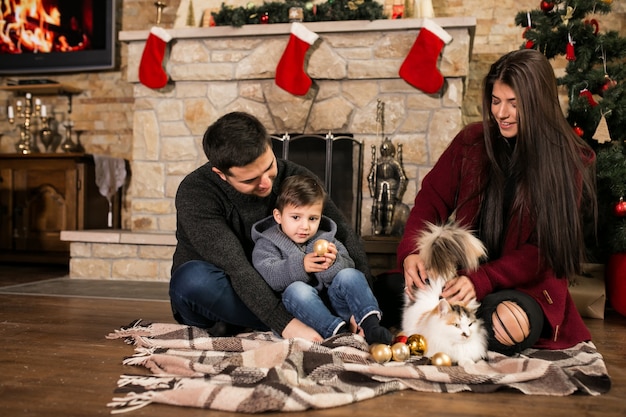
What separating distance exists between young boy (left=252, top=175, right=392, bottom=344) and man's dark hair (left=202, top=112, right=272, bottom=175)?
0.65 ft

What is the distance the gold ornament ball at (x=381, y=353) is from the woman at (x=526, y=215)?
0.24 meters

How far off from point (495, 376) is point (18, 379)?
3.94ft

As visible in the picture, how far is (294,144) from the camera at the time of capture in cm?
390

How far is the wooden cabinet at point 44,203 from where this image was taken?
4227 mm

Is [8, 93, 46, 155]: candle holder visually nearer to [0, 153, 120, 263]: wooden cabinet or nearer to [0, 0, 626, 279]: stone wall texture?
[0, 153, 120, 263]: wooden cabinet

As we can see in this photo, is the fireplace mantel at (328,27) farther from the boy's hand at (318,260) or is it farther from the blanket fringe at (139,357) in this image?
the blanket fringe at (139,357)

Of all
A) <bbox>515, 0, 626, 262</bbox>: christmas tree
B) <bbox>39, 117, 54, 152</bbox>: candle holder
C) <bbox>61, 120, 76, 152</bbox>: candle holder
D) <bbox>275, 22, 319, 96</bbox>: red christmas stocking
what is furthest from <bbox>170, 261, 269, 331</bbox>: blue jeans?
<bbox>39, 117, 54, 152</bbox>: candle holder

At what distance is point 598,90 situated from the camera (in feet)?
9.82

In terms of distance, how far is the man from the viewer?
1.74 metres

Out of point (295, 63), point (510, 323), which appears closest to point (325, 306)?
point (510, 323)

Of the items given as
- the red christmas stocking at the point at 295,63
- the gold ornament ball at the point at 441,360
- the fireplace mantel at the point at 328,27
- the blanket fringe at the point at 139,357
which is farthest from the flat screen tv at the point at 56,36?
the gold ornament ball at the point at 441,360

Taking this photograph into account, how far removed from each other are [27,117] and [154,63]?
1462mm

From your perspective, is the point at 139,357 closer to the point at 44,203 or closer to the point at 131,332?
the point at 131,332

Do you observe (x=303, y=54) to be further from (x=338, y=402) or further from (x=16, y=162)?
(x=338, y=402)
